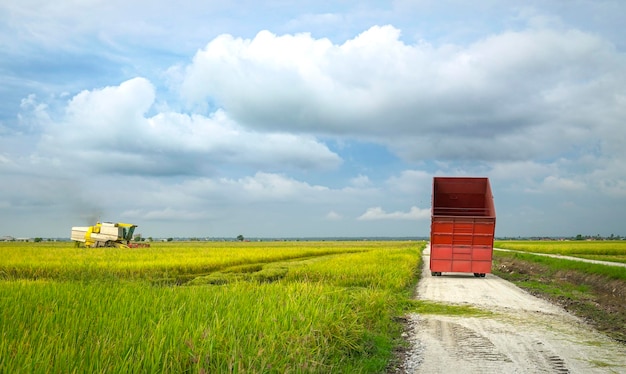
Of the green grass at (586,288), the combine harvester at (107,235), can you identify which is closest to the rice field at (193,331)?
the green grass at (586,288)

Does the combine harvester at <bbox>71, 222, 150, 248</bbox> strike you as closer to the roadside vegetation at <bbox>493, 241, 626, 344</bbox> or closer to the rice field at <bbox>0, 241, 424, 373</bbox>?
the roadside vegetation at <bbox>493, 241, 626, 344</bbox>

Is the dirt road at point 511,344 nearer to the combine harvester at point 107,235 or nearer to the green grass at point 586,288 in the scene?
the green grass at point 586,288

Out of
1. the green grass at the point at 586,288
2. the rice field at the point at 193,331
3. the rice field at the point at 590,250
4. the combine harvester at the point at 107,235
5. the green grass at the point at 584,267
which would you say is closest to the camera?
the rice field at the point at 193,331

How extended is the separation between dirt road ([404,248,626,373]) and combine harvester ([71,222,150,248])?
41.2 m

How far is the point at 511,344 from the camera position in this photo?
8406mm

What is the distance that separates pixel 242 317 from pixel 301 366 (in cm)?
170

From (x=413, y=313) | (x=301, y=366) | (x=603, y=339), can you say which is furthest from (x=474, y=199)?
(x=301, y=366)

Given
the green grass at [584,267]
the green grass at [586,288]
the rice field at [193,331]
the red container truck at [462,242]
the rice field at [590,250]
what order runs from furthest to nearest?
the rice field at [590,250], the red container truck at [462,242], the green grass at [584,267], the green grass at [586,288], the rice field at [193,331]

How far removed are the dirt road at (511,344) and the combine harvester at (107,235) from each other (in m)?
41.2

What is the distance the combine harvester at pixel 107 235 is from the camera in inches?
1892

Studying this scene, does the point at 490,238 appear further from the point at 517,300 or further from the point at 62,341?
the point at 62,341

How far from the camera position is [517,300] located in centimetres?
1464

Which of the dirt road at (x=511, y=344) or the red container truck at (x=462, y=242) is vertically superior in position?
the red container truck at (x=462, y=242)

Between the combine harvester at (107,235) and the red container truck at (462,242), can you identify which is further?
the combine harvester at (107,235)
